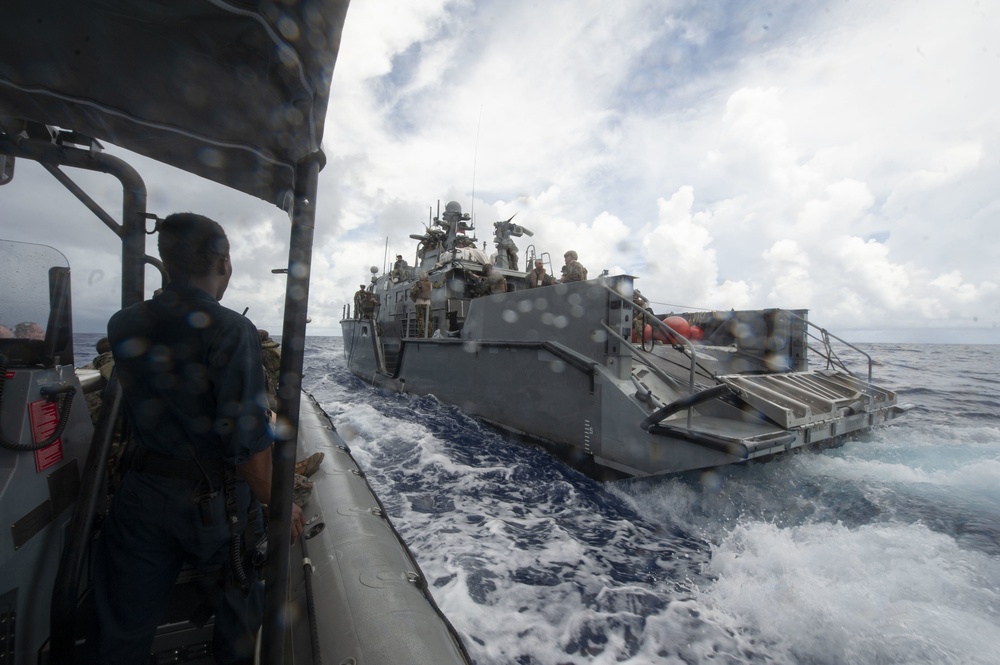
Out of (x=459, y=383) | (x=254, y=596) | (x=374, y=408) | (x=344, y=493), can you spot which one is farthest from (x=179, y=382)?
(x=374, y=408)

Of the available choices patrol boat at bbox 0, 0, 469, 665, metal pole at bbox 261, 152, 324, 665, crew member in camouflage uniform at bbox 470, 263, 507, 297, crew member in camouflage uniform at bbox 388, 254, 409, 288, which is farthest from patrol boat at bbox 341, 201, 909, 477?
crew member in camouflage uniform at bbox 388, 254, 409, 288

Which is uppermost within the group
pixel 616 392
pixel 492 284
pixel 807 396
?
pixel 492 284

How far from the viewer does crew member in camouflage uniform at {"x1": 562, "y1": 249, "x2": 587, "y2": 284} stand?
27.0 feet

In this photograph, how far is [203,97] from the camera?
1.50 m

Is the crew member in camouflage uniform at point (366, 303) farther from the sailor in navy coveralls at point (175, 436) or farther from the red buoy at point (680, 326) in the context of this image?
the sailor in navy coveralls at point (175, 436)

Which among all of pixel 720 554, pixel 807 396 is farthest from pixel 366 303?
pixel 720 554

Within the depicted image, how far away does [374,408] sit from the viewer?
1085cm

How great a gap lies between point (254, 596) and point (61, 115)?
2.02 meters

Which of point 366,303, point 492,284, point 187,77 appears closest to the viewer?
point 187,77

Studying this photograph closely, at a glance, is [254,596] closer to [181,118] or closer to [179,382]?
[179,382]

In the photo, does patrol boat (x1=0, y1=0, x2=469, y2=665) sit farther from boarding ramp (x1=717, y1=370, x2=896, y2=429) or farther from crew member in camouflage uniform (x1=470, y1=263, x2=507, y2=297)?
crew member in camouflage uniform (x1=470, y1=263, x2=507, y2=297)

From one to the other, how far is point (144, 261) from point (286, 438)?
161 cm

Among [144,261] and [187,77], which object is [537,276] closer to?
[144,261]

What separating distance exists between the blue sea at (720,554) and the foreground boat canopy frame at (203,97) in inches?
107
